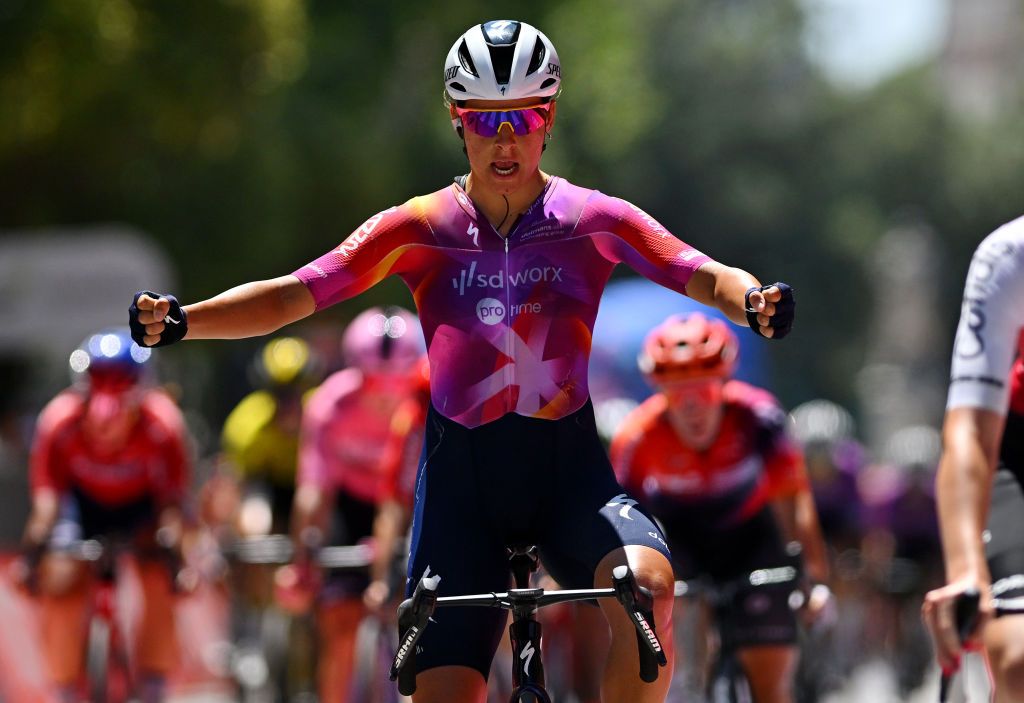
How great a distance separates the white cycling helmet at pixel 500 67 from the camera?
5648 mm

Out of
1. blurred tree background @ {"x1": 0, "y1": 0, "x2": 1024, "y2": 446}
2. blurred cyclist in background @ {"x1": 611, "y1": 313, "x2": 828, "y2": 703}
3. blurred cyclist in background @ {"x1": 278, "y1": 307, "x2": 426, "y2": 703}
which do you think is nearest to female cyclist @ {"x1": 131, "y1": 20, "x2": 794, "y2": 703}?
blurred cyclist in background @ {"x1": 611, "y1": 313, "x2": 828, "y2": 703}

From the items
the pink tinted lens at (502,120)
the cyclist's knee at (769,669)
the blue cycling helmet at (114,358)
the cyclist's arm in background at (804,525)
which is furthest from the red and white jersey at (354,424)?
the pink tinted lens at (502,120)

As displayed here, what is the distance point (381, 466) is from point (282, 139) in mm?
19063

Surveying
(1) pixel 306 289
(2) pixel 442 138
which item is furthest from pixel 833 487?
(2) pixel 442 138

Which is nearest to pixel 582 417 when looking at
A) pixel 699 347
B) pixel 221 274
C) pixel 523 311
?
pixel 523 311

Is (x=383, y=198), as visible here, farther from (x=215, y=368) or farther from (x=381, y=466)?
(x=381, y=466)

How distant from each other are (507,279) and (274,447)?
7.99 metres

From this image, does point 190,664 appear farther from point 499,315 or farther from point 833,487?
point 499,315

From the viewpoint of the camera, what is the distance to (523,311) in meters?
5.63

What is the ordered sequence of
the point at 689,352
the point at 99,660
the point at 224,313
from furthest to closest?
the point at 99,660 < the point at 689,352 < the point at 224,313

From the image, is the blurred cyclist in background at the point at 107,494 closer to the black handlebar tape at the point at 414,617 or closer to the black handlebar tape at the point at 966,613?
the black handlebar tape at the point at 414,617

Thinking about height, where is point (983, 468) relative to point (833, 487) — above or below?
below

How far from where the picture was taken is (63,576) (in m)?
10.9

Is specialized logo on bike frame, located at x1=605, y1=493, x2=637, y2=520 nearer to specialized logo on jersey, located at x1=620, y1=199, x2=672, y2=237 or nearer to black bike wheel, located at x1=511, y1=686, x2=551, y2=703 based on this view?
black bike wheel, located at x1=511, y1=686, x2=551, y2=703
